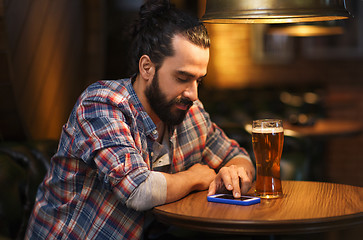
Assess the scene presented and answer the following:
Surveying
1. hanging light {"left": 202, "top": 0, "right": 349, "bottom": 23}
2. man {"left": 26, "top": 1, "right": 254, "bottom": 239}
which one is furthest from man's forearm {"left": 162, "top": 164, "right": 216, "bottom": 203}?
hanging light {"left": 202, "top": 0, "right": 349, "bottom": 23}

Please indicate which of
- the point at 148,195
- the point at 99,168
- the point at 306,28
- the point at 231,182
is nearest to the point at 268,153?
the point at 231,182

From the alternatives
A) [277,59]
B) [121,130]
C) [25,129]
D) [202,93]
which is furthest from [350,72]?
[121,130]

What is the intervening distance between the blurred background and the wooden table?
601 millimetres

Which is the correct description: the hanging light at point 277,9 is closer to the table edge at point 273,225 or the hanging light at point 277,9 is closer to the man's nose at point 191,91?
the man's nose at point 191,91

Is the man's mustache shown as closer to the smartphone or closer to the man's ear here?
the man's ear

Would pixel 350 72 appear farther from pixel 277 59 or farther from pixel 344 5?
pixel 344 5

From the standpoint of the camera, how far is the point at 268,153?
149cm

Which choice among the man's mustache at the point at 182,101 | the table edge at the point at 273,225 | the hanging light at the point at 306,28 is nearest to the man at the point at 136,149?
the man's mustache at the point at 182,101

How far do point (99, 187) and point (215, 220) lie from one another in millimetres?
514

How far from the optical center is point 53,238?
1646 mm

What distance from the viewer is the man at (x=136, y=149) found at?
146 centimetres

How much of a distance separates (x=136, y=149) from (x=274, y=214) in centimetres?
45

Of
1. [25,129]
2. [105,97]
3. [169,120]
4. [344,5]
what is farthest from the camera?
[25,129]

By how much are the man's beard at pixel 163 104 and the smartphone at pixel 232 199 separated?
34 cm
